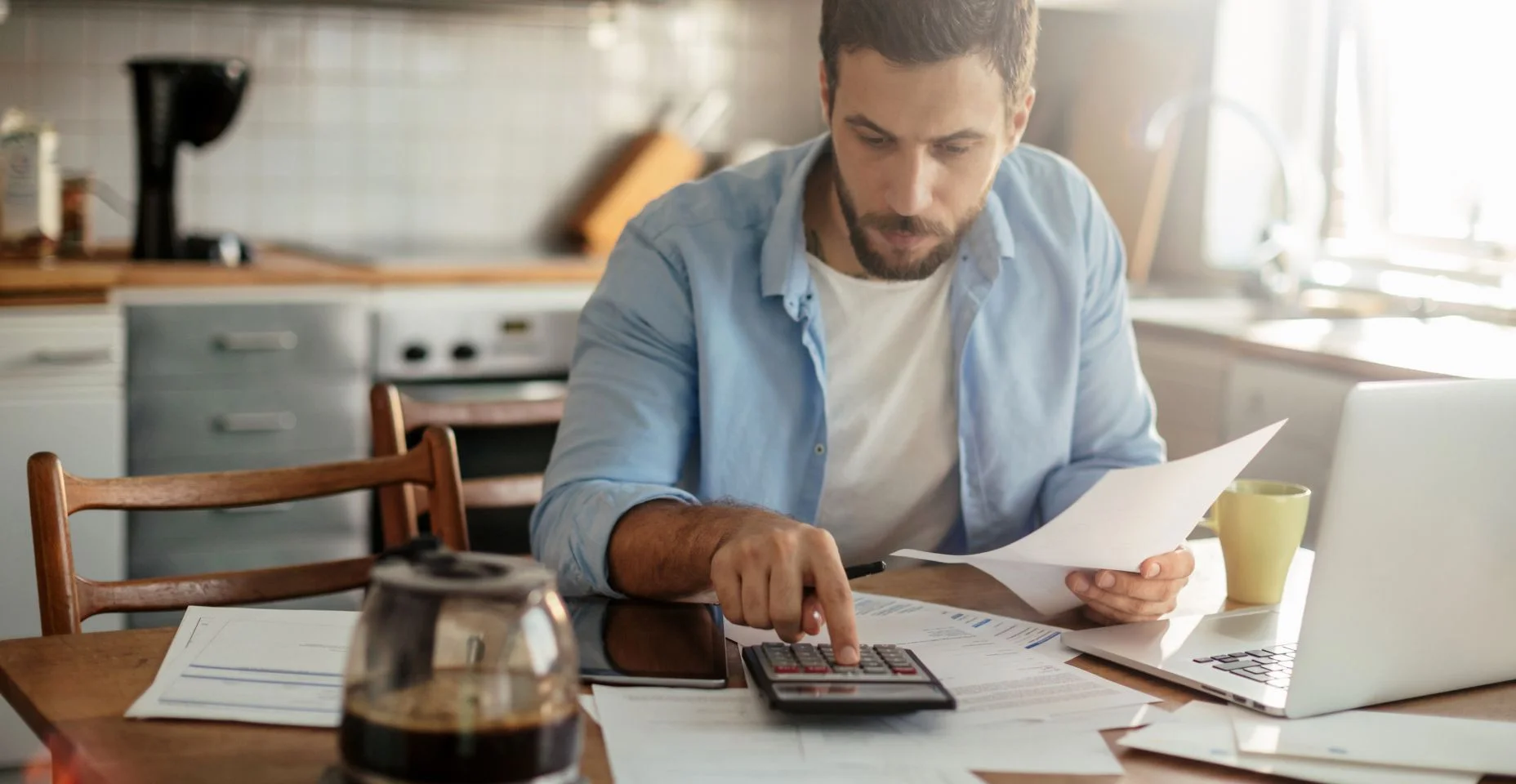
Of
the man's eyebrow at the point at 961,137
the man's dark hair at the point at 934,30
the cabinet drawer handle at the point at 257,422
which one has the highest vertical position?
the man's dark hair at the point at 934,30

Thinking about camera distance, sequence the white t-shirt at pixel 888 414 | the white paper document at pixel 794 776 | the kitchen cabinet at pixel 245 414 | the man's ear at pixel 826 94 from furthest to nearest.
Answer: the kitchen cabinet at pixel 245 414 < the white t-shirt at pixel 888 414 < the man's ear at pixel 826 94 < the white paper document at pixel 794 776

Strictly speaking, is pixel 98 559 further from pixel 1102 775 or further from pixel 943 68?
pixel 1102 775

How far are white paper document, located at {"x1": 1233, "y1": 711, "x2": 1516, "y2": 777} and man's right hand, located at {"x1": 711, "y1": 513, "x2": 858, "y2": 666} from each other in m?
0.27

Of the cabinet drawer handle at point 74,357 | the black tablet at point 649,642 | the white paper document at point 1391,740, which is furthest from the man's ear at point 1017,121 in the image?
the cabinet drawer handle at point 74,357

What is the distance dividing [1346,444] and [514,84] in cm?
290

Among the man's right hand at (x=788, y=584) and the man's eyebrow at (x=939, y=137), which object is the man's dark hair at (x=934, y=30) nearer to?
the man's eyebrow at (x=939, y=137)

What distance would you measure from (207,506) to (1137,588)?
2.73 ft

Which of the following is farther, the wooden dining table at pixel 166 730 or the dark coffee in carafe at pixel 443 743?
the wooden dining table at pixel 166 730

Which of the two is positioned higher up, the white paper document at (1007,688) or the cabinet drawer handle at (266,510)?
the white paper document at (1007,688)

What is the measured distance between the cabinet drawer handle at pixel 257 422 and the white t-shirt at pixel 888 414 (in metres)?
1.54

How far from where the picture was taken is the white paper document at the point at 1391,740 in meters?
0.96

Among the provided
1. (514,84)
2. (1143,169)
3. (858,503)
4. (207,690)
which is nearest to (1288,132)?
(1143,169)

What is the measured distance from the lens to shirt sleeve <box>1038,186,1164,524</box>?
1689 mm

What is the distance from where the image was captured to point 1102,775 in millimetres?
917
